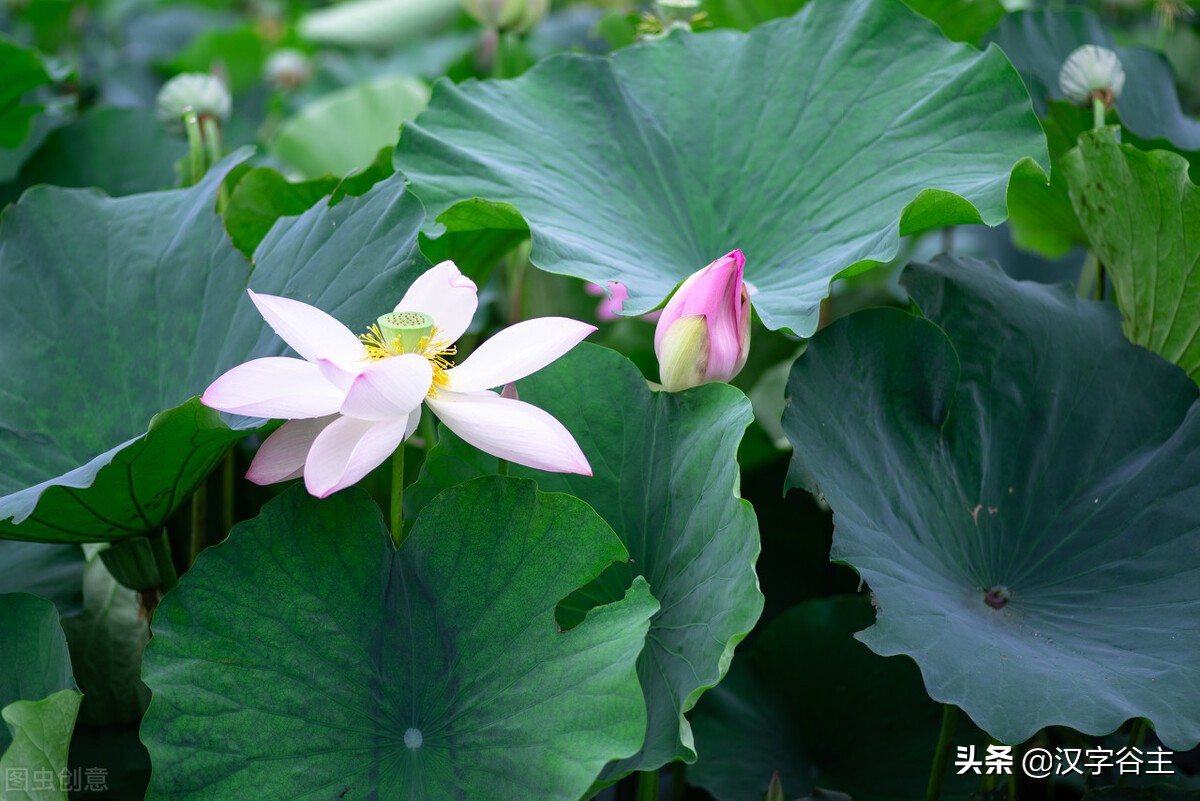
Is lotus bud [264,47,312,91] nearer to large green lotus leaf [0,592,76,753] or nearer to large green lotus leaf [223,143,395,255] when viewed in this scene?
large green lotus leaf [223,143,395,255]

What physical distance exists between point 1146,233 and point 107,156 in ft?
4.09

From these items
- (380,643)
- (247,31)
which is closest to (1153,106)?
(380,643)

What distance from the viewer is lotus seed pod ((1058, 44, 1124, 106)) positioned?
3.49 feet

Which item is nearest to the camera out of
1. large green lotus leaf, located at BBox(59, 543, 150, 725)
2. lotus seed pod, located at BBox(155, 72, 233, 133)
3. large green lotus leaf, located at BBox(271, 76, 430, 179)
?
large green lotus leaf, located at BBox(59, 543, 150, 725)

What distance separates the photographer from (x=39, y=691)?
29.1 inches

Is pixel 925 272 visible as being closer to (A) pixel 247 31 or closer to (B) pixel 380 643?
(B) pixel 380 643

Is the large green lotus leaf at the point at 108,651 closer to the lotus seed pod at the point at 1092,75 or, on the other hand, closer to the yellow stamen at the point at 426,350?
the yellow stamen at the point at 426,350

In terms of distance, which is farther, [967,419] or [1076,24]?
[1076,24]

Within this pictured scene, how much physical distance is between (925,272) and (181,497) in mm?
643

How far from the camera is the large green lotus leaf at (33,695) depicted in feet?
2.15

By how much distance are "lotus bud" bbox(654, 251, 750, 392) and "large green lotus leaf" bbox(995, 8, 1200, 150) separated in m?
0.60

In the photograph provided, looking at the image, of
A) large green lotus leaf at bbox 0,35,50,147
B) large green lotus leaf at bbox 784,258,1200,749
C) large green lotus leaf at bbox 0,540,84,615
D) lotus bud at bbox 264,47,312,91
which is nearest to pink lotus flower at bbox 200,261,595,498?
large green lotus leaf at bbox 784,258,1200,749

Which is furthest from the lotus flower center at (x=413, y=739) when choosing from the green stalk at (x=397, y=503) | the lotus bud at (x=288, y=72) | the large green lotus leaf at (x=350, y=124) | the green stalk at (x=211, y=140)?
the lotus bud at (x=288, y=72)

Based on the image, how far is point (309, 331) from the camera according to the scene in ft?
2.30
